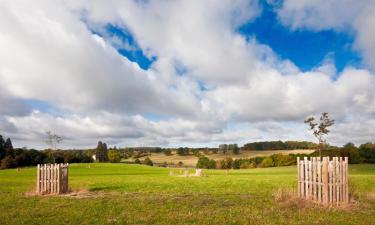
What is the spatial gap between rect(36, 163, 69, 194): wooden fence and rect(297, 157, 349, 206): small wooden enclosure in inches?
540

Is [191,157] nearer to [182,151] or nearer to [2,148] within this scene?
[182,151]

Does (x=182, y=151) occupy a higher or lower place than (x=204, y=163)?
higher

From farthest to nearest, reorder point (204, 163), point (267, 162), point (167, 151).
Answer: point (167, 151)
point (204, 163)
point (267, 162)

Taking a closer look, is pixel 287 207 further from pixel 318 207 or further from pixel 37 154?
pixel 37 154

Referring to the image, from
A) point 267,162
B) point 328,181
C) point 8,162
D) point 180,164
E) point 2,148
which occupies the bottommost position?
point 180,164

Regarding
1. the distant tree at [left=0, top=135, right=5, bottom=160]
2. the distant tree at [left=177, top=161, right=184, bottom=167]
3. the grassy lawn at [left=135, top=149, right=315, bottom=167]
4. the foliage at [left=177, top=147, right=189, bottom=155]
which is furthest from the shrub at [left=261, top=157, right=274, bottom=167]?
the distant tree at [left=0, top=135, right=5, bottom=160]

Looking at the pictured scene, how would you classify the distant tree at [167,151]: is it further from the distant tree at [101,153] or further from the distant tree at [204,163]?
the distant tree at [204,163]

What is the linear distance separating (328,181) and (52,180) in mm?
15278

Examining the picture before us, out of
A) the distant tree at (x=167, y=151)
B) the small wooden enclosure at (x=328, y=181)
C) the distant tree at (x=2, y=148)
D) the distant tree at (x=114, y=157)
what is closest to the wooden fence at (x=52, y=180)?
the small wooden enclosure at (x=328, y=181)

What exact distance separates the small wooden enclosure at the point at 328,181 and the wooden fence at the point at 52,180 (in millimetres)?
13715

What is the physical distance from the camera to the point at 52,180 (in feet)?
71.8

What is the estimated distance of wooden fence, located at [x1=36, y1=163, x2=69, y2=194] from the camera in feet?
71.1

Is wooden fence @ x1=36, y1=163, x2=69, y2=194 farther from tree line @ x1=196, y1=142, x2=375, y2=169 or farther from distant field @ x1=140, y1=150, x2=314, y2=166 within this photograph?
distant field @ x1=140, y1=150, x2=314, y2=166

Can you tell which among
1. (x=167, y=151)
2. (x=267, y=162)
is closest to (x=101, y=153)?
(x=167, y=151)
